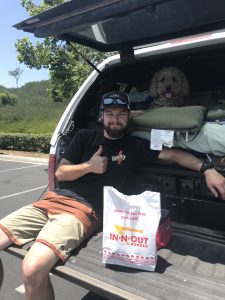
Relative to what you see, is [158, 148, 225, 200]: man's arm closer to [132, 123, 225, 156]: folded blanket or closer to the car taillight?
[132, 123, 225, 156]: folded blanket

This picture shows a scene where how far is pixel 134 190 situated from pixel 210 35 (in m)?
1.32

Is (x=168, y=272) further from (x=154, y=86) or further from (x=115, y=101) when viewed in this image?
(x=154, y=86)

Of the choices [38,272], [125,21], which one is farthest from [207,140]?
[38,272]

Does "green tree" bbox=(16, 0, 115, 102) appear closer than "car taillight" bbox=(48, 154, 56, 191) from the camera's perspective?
No

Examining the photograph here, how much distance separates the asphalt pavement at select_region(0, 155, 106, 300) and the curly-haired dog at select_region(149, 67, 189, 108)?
1.86m

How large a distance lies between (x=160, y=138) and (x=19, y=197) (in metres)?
5.06

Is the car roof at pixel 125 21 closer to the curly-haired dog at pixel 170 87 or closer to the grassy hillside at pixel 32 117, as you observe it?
the curly-haired dog at pixel 170 87

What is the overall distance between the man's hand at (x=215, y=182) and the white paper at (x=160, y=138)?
0.36 meters

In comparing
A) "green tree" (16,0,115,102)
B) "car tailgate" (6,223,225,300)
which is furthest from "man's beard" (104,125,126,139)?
"green tree" (16,0,115,102)

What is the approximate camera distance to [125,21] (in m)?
2.56

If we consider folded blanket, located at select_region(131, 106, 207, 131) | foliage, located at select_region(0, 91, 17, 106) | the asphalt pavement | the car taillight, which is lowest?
the asphalt pavement

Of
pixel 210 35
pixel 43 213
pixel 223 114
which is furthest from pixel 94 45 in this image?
pixel 43 213

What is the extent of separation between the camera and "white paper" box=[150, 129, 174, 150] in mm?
2582

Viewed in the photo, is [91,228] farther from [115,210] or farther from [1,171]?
[1,171]
